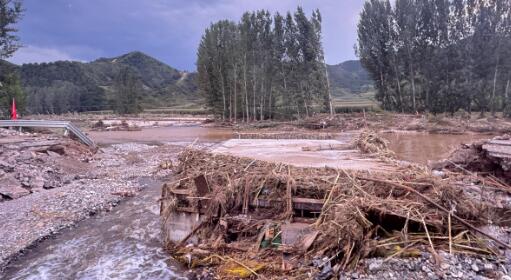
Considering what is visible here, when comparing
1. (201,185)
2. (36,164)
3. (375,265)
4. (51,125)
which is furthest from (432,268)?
(51,125)

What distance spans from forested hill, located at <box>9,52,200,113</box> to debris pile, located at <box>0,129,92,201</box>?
44204 millimetres

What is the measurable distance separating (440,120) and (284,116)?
53.2 feet

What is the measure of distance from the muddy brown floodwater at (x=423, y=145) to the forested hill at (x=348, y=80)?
5743 cm

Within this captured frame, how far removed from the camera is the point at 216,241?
5.73m

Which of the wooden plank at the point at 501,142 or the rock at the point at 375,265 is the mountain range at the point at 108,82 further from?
the rock at the point at 375,265

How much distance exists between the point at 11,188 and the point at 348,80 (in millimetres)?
101559

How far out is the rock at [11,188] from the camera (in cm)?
1034

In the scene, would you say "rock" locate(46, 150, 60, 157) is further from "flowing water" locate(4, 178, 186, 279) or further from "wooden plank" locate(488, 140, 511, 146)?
"wooden plank" locate(488, 140, 511, 146)

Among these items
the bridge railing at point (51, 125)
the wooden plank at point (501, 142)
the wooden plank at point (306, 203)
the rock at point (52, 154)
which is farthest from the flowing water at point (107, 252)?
the bridge railing at point (51, 125)

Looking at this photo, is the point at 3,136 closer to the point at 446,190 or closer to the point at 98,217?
the point at 98,217

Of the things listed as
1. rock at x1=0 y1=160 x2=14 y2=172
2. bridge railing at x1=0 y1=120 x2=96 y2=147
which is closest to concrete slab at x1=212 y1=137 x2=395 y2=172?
rock at x1=0 y1=160 x2=14 y2=172

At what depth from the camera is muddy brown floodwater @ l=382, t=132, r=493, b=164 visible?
15.2 metres

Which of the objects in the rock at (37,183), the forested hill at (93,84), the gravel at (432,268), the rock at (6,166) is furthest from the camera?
the forested hill at (93,84)

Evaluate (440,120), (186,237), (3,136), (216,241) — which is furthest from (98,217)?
(440,120)
